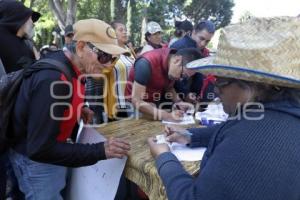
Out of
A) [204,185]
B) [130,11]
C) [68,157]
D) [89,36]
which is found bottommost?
[68,157]

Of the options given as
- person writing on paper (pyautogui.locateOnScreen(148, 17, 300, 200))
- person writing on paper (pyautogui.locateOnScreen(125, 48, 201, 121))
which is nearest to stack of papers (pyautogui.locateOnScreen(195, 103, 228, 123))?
person writing on paper (pyautogui.locateOnScreen(125, 48, 201, 121))

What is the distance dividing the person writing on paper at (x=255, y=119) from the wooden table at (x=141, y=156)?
16.9 inches

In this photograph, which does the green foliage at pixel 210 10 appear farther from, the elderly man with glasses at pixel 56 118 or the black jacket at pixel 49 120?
the black jacket at pixel 49 120

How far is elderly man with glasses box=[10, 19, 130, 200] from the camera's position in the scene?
174cm

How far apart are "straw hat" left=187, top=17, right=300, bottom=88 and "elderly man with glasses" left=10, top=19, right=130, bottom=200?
2.91ft

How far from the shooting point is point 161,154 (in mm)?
1567

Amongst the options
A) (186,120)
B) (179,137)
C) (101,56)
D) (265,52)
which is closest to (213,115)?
(186,120)

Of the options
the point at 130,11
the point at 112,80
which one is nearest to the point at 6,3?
the point at 112,80

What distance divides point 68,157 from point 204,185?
37.1 inches

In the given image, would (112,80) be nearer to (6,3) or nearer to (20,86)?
(6,3)

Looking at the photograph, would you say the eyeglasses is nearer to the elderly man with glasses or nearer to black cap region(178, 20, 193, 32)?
the elderly man with glasses

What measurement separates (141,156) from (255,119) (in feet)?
2.96

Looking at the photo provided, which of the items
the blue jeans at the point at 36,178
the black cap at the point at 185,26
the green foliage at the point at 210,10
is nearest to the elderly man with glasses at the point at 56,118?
the blue jeans at the point at 36,178

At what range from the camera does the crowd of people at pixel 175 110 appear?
1103mm
